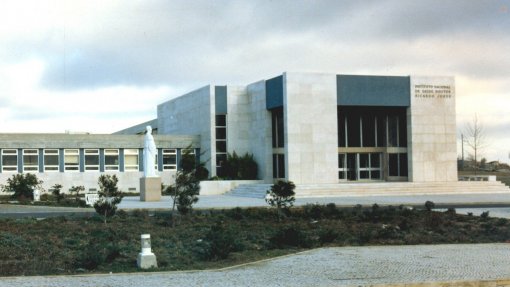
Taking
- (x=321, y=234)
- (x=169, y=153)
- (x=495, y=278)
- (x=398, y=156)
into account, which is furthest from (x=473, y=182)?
(x=495, y=278)

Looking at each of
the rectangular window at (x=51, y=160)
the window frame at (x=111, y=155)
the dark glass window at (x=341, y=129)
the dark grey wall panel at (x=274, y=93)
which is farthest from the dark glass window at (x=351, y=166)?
the rectangular window at (x=51, y=160)

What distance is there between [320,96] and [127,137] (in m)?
16.0

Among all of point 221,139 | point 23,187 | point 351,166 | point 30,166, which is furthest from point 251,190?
point 30,166

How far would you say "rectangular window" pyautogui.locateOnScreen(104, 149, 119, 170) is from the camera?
52219 mm

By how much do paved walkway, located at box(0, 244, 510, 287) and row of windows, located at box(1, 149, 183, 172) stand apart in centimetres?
3937

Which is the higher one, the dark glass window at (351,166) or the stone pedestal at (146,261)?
the dark glass window at (351,166)

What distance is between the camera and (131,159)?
53.1 meters

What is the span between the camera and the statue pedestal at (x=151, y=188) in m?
37.7

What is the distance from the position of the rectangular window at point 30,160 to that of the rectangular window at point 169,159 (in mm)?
9785

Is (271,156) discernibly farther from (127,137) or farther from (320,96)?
(127,137)

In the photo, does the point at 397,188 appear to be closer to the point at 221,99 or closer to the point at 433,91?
the point at 433,91

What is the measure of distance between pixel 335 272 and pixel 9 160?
42.7m

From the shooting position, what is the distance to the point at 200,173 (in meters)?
23.5

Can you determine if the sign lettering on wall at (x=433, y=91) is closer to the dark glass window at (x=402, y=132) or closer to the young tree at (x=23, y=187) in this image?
the dark glass window at (x=402, y=132)
